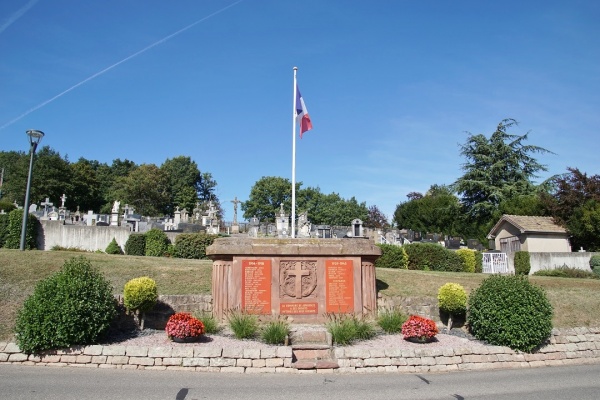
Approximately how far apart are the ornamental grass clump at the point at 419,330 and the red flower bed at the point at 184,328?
17.4ft

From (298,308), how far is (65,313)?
246 inches

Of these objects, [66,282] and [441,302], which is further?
[441,302]

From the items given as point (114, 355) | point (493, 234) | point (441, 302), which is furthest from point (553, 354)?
point (493, 234)

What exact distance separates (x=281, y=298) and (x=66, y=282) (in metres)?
5.80

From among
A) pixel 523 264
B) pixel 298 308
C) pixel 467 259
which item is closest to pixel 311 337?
pixel 298 308

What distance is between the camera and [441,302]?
1330 centimetres

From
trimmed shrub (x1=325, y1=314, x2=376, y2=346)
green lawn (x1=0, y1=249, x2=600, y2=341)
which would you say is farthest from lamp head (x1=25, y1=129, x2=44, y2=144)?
trimmed shrub (x1=325, y1=314, x2=376, y2=346)

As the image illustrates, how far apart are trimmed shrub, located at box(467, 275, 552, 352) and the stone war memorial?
10.8ft

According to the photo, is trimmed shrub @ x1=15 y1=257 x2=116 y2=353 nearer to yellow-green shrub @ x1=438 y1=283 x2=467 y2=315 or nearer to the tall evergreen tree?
yellow-green shrub @ x1=438 y1=283 x2=467 y2=315

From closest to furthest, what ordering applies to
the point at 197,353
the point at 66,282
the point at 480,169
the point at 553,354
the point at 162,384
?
1. the point at 162,384
2. the point at 197,353
3. the point at 66,282
4. the point at 553,354
5. the point at 480,169

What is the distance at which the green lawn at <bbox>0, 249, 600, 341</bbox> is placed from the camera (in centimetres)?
1482

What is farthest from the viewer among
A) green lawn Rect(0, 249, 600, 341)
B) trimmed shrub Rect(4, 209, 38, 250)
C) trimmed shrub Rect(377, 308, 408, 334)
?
trimmed shrub Rect(4, 209, 38, 250)

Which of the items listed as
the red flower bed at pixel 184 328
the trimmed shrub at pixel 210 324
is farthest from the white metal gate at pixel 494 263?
the red flower bed at pixel 184 328

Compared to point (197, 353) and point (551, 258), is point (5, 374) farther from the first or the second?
point (551, 258)
